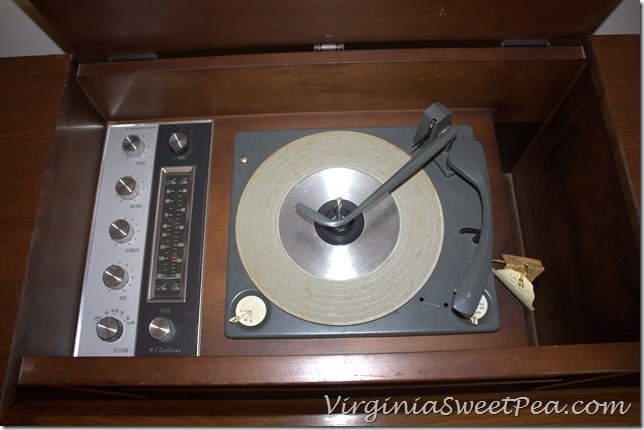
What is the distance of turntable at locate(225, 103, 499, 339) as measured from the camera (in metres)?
0.84

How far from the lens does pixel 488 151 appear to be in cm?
101

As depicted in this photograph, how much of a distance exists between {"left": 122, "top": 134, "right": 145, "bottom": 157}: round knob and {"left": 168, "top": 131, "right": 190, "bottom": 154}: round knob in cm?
7

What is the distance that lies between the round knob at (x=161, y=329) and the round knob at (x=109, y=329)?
0.06 metres

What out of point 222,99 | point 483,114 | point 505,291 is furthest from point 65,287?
point 483,114

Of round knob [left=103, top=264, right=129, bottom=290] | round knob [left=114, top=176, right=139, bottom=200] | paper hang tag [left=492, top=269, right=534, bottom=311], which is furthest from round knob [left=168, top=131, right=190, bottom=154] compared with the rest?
paper hang tag [left=492, top=269, right=534, bottom=311]

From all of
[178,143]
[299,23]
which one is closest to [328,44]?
[299,23]

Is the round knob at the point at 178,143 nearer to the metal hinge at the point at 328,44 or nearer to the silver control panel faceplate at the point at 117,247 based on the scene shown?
the silver control panel faceplate at the point at 117,247

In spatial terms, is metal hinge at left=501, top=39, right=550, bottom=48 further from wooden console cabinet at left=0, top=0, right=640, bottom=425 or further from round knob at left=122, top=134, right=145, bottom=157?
round knob at left=122, top=134, right=145, bottom=157

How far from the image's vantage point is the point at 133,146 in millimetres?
1003

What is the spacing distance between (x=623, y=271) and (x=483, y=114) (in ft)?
1.45

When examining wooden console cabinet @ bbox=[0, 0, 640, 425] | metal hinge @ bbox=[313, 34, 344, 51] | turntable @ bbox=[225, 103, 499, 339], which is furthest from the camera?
metal hinge @ bbox=[313, 34, 344, 51]

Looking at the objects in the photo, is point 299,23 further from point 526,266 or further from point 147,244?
point 526,266

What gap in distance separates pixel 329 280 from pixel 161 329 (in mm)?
322

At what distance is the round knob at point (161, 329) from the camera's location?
33.5 inches
